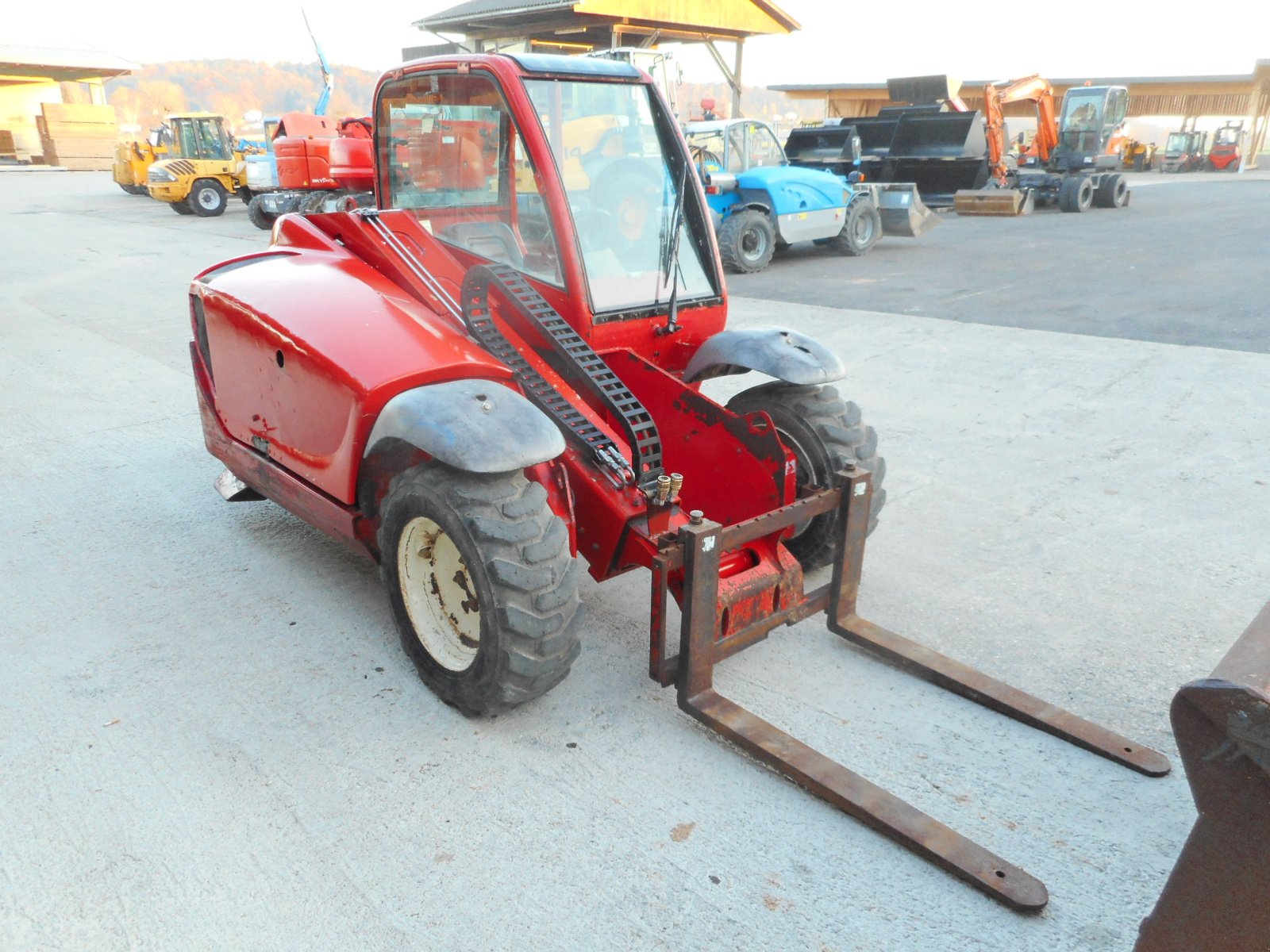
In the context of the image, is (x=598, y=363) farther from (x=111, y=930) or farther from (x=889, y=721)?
(x=111, y=930)

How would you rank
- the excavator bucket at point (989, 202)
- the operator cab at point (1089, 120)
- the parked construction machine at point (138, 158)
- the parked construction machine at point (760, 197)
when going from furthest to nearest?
the parked construction machine at point (138, 158), the operator cab at point (1089, 120), the excavator bucket at point (989, 202), the parked construction machine at point (760, 197)

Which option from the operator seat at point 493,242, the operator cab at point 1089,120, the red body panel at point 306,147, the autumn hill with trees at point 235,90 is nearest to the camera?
the operator seat at point 493,242

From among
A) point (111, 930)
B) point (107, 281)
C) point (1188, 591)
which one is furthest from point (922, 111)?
point (111, 930)

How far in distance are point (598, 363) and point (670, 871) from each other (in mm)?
1717

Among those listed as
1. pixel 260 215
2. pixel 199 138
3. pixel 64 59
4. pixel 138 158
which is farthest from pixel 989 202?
pixel 64 59

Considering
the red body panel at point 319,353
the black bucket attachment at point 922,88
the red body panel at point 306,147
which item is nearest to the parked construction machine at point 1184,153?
Result: the black bucket attachment at point 922,88

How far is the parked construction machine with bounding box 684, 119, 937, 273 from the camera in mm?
12641

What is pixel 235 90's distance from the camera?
84.0 metres

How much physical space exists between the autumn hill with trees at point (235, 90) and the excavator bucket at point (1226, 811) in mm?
76686

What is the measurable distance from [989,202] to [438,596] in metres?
19.3

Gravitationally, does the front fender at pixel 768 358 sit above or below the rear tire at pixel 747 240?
above

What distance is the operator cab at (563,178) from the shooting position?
351 centimetres

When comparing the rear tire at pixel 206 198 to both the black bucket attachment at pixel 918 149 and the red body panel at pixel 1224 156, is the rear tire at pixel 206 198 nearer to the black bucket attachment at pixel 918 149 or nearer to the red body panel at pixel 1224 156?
the black bucket attachment at pixel 918 149

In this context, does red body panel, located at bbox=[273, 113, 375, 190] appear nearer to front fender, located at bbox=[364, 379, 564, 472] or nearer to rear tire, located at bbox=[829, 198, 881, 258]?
rear tire, located at bbox=[829, 198, 881, 258]
